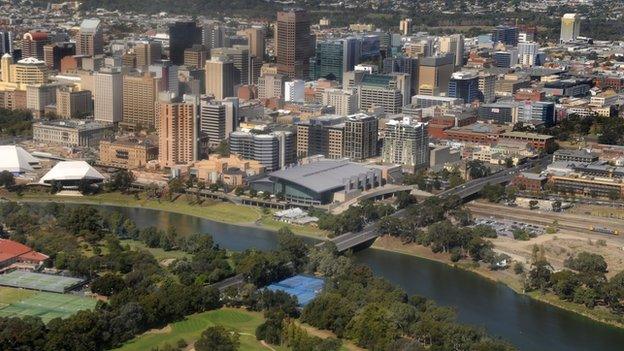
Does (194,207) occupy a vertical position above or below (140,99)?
below

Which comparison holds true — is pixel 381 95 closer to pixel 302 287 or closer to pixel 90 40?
pixel 90 40

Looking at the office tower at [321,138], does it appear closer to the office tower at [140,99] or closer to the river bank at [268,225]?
the river bank at [268,225]

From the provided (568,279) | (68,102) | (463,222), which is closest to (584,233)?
(463,222)

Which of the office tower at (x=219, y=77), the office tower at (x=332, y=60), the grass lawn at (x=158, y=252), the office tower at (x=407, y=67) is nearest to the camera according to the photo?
the grass lawn at (x=158, y=252)

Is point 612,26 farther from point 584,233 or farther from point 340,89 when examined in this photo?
point 584,233

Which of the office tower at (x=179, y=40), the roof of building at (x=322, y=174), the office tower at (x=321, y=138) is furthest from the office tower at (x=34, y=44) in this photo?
the roof of building at (x=322, y=174)

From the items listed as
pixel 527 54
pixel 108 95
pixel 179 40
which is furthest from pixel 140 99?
pixel 527 54
